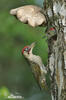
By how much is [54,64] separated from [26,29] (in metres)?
2.79

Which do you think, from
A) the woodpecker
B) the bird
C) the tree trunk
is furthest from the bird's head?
the tree trunk

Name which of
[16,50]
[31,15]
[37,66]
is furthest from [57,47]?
[16,50]

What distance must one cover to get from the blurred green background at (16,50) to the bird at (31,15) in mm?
989

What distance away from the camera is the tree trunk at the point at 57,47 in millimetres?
4953

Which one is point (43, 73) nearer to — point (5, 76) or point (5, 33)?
point (5, 33)

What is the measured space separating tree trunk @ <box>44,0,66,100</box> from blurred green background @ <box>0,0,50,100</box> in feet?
2.52

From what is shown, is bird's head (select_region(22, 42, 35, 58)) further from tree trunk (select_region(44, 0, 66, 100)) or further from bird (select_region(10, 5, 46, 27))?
tree trunk (select_region(44, 0, 66, 100))

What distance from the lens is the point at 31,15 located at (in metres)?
5.31

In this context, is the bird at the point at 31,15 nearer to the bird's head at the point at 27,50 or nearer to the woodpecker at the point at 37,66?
the woodpecker at the point at 37,66

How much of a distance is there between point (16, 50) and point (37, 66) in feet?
5.33

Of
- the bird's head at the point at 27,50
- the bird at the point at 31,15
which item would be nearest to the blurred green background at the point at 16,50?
the bird's head at the point at 27,50

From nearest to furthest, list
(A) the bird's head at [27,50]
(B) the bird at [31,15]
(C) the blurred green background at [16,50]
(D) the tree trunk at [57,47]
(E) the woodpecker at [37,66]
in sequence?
1. (D) the tree trunk at [57,47]
2. (B) the bird at [31,15]
3. (E) the woodpecker at [37,66]
4. (A) the bird's head at [27,50]
5. (C) the blurred green background at [16,50]

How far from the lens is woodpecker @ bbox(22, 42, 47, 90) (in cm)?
657

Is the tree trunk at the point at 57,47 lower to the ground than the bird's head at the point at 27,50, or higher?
higher
